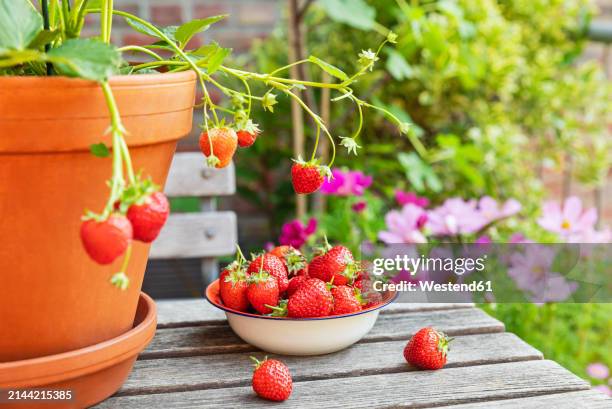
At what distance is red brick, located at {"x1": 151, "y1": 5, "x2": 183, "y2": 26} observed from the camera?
2346 mm

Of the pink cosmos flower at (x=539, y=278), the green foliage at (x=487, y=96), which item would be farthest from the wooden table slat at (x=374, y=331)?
the green foliage at (x=487, y=96)

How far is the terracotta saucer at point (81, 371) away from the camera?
719 mm

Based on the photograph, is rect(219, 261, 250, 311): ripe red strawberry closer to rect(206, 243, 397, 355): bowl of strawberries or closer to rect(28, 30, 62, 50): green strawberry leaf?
rect(206, 243, 397, 355): bowl of strawberries

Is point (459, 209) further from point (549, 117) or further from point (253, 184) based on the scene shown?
point (253, 184)

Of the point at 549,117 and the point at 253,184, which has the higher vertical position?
the point at 549,117

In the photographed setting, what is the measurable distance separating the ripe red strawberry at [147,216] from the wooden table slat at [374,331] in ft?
1.29

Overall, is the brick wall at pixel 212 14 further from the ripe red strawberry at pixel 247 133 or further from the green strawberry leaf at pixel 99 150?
the green strawberry leaf at pixel 99 150

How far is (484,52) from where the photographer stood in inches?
83.4

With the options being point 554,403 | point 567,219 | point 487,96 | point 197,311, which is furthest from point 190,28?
point 487,96

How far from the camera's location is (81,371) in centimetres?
75

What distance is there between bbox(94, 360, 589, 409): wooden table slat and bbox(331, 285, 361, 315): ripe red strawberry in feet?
0.27

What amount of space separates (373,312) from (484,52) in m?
1.39

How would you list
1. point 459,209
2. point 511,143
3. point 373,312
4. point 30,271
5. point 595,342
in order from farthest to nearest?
1. point 511,143
2. point 595,342
3. point 459,209
4. point 373,312
5. point 30,271

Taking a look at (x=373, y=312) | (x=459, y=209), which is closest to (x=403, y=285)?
(x=373, y=312)
